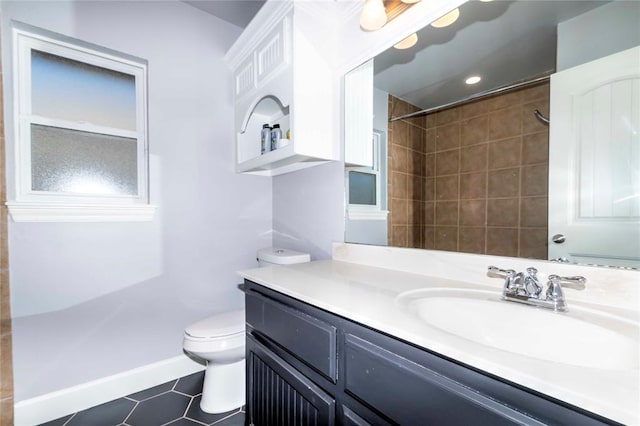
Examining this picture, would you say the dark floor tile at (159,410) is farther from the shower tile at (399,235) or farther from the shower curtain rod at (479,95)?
the shower curtain rod at (479,95)

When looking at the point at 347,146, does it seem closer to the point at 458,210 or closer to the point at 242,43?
the point at 458,210

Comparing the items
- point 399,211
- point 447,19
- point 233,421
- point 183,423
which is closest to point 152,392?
point 183,423

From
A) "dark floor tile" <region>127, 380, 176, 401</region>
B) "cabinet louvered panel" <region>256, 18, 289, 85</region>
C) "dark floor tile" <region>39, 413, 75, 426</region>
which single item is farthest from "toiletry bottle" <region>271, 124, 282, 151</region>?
"dark floor tile" <region>39, 413, 75, 426</region>

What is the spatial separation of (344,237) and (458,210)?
0.67m

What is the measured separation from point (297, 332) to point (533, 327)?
2.41 feet

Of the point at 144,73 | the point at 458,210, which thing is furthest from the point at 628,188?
the point at 144,73

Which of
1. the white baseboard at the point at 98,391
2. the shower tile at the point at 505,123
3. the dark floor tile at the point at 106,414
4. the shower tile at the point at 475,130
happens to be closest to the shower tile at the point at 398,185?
the shower tile at the point at 475,130

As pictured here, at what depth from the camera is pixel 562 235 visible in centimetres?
97

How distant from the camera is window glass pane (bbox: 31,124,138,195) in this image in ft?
5.22

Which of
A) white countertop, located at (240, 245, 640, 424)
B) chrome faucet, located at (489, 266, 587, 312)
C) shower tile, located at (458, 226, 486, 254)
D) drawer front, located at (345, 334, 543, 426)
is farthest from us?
shower tile, located at (458, 226, 486, 254)

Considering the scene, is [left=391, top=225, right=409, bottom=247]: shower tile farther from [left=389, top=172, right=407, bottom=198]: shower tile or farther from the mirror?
[left=389, top=172, right=407, bottom=198]: shower tile

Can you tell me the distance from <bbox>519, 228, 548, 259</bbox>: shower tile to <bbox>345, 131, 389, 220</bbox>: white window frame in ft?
2.11

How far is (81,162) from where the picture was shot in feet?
5.59

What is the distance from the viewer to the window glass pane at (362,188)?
5.29ft
